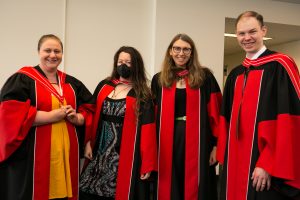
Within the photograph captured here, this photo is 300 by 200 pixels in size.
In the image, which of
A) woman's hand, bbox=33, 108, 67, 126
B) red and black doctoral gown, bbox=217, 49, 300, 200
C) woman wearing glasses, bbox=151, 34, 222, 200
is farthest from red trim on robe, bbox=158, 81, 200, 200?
woman's hand, bbox=33, 108, 67, 126

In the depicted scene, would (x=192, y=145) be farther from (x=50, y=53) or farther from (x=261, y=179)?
(x=50, y=53)

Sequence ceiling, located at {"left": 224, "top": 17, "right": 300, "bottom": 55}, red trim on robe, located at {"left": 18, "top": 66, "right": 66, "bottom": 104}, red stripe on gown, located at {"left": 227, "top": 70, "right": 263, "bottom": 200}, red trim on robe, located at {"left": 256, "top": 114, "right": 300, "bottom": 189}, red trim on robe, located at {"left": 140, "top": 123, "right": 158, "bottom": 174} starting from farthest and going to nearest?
ceiling, located at {"left": 224, "top": 17, "right": 300, "bottom": 55}, red trim on robe, located at {"left": 140, "top": 123, "right": 158, "bottom": 174}, red trim on robe, located at {"left": 18, "top": 66, "right": 66, "bottom": 104}, red stripe on gown, located at {"left": 227, "top": 70, "right": 263, "bottom": 200}, red trim on robe, located at {"left": 256, "top": 114, "right": 300, "bottom": 189}

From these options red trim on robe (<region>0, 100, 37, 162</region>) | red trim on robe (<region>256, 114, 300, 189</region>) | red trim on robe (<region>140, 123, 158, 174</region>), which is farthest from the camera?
red trim on robe (<region>140, 123, 158, 174</region>)

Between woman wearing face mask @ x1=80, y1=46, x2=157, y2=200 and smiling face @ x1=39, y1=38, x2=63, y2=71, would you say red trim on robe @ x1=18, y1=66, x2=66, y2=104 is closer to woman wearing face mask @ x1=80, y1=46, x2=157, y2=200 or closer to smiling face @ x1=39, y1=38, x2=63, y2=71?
smiling face @ x1=39, y1=38, x2=63, y2=71

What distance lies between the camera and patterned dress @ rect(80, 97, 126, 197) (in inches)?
110

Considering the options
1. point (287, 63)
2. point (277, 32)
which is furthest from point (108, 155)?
point (277, 32)

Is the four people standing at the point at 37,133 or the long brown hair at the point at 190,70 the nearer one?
the four people standing at the point at 37,133

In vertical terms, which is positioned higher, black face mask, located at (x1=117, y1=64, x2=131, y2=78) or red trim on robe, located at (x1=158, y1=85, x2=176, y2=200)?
black face mask, located at (x1=117, y1=64, x2=131, y2=78)

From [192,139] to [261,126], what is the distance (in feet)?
2.54

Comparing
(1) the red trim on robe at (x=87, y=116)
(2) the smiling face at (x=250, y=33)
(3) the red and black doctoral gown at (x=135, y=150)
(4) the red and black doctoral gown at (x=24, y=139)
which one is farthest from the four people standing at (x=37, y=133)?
(2) the smiling face at (x=250, y=33)

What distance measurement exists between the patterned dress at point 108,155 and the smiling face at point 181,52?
1.96 feet

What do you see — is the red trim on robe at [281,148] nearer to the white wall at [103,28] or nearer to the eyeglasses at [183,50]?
the eyeglasses at [183,50]

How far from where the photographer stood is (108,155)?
2.82 metres

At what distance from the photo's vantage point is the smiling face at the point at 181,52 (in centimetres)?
283
